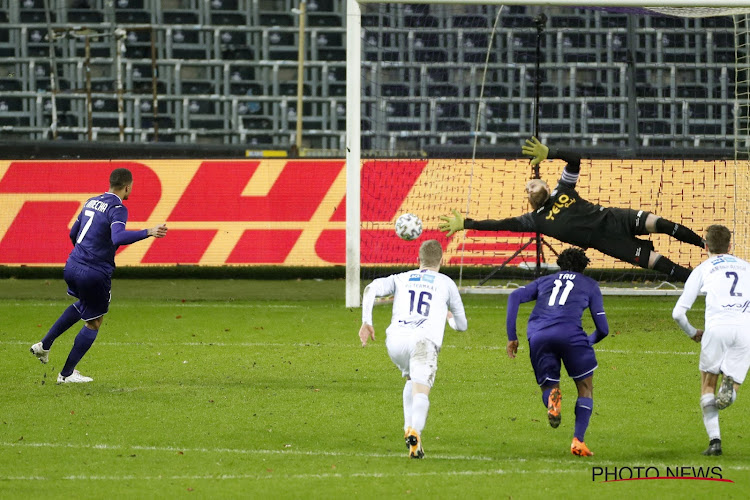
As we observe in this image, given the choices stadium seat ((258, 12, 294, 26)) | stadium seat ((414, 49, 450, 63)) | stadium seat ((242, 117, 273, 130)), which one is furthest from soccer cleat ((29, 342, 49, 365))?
stadium seat ((258, 12, 294, 26))

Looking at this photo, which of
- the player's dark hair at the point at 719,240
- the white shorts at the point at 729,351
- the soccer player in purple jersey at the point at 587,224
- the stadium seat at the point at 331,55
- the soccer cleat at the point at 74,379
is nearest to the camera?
the white shorts at the point at 729,351

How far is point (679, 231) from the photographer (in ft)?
37.4

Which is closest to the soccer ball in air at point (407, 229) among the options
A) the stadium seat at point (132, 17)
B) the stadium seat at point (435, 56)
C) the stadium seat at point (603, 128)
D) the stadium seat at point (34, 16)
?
the stadium seat at point (603, 128)

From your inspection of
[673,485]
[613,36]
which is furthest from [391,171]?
[673,485]

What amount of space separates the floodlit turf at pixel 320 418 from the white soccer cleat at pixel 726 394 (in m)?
0.39

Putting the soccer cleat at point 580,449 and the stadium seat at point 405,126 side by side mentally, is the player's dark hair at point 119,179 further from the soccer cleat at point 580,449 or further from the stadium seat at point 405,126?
the stadium seat at point 405,126

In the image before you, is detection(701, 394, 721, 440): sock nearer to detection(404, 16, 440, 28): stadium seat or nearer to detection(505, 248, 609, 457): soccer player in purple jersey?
detection(505, 248, 609, 457): soccer player in purple jersey

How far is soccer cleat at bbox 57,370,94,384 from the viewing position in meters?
10.6

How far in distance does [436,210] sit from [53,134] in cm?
1018

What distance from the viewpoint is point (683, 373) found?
11.3m

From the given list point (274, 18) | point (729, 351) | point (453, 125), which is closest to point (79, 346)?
point (729, 351)

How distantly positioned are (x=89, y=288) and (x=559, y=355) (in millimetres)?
5007

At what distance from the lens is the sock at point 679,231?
11222 mm

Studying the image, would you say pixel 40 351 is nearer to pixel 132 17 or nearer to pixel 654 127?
pixel 654 127
